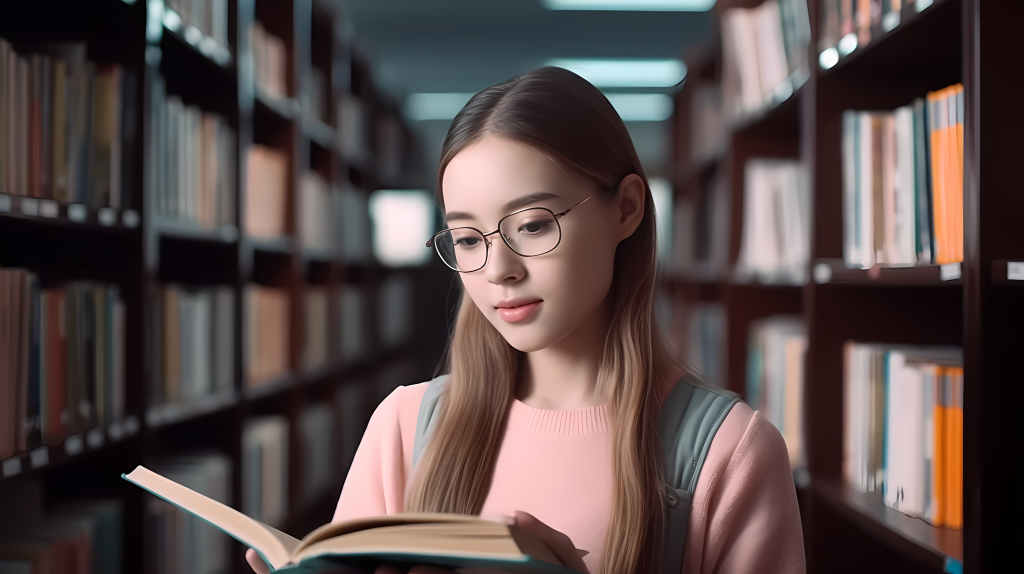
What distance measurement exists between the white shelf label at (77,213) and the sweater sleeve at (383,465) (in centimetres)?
77

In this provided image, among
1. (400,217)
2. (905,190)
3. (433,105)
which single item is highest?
(433,105)

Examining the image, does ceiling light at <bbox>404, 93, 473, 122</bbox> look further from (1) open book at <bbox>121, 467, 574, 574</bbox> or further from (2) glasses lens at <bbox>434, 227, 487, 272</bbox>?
(1) open book at <bbox>121, 467, 574, 574</bbox>

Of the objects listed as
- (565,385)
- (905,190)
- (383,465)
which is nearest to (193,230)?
(383,465)

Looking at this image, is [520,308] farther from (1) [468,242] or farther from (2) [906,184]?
(2) [906,184]

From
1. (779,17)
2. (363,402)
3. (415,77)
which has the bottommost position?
(363,402)

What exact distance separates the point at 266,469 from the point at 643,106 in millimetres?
4805

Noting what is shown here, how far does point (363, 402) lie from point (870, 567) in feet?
10.1

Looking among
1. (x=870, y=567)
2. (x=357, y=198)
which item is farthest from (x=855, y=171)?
(x=357, y=198)

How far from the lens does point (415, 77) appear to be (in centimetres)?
587

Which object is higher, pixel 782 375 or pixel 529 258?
pixel 529 258

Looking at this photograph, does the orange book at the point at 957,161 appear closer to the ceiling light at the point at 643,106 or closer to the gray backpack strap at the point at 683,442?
the gray backpack strap at the point at 683,442

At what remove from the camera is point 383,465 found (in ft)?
3.62

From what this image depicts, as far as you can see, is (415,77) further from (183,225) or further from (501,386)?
(501,386)

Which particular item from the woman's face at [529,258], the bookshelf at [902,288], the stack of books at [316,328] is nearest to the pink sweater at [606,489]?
the woman's face at [529,258]
